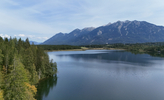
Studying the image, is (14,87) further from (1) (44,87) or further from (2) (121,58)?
(2) (121,58)

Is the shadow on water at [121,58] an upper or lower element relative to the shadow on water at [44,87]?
upper

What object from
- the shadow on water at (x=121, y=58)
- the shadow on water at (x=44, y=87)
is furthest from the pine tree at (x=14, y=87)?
the shadow on water at (x=121, y=58)

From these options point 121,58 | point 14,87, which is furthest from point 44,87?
point 121,58

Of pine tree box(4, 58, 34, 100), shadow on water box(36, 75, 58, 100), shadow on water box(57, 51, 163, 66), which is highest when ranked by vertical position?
pine tree box(4, 58, 34, 100)

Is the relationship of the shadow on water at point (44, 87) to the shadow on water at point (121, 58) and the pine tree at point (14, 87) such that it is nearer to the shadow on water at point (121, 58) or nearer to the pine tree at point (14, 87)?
the pine tree at point (14, 87)

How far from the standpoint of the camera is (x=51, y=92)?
32.1 metres

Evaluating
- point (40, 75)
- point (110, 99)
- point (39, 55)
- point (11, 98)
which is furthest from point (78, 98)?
point (39, 55)

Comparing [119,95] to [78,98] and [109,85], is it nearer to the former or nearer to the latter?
[109,85]

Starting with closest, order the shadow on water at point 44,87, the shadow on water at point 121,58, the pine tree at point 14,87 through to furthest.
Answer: the pine tree at point 14,87 → the shadow on water at point 44,87 → the shadow on water at point 121,58

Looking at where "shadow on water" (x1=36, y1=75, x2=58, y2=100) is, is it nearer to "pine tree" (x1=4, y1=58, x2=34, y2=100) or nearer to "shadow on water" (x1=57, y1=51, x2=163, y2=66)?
"pine tree" (x1=4, y1=58, x2=34, y2=100)

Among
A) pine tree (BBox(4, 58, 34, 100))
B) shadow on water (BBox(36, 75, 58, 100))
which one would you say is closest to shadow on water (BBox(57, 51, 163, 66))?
shadow on water (BBox(36, 75, 58, 100))

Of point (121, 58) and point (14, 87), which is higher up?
point (14, 87)

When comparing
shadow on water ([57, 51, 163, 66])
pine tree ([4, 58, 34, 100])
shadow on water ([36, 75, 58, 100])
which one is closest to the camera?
pine tree ([4, 58, 34, 100])

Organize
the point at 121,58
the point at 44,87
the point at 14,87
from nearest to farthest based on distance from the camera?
the point at 14,87 → the point at 44,87 → the point at 121,58
